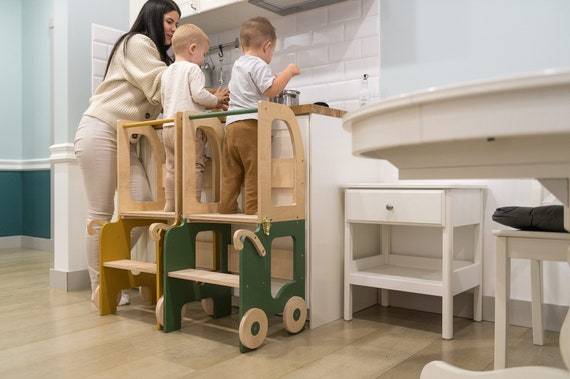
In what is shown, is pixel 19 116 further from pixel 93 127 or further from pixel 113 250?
pixel 113 250

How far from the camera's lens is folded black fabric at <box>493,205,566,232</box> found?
140cm

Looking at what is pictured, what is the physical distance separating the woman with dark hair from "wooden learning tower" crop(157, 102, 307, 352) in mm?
539

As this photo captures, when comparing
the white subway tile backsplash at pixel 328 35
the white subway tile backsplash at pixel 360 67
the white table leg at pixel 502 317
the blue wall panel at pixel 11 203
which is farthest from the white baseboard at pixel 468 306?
the blue wall panel at pixel 11 203

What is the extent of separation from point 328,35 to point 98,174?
1.35m

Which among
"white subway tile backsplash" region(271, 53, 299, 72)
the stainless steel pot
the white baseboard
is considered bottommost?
the white baseboard

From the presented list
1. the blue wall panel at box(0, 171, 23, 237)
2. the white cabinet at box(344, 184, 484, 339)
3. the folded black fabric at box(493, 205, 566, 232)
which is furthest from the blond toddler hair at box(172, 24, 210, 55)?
the blue wall panel at box(0, 171, 23, 237)

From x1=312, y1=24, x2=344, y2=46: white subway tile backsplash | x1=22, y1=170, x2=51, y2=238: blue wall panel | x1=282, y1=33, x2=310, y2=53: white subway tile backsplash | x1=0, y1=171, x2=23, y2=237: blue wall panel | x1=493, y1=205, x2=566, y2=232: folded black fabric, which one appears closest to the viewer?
x1=493, y1=205, x2=566, y2=232: folded black fabric

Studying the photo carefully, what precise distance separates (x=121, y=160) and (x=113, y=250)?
41 cm

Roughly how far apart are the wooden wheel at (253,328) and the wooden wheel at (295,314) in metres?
0.11

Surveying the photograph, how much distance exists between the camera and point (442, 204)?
1.87 meters

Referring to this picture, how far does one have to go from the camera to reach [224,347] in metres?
1.76

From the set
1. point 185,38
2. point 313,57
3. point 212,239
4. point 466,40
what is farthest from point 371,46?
point 212,239

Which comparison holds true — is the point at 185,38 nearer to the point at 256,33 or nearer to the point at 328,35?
the point at 256,33

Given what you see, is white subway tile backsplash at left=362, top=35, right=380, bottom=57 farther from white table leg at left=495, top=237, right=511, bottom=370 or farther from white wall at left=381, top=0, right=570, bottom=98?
white table leg at left=495, top=237, right=511, bottom=370
